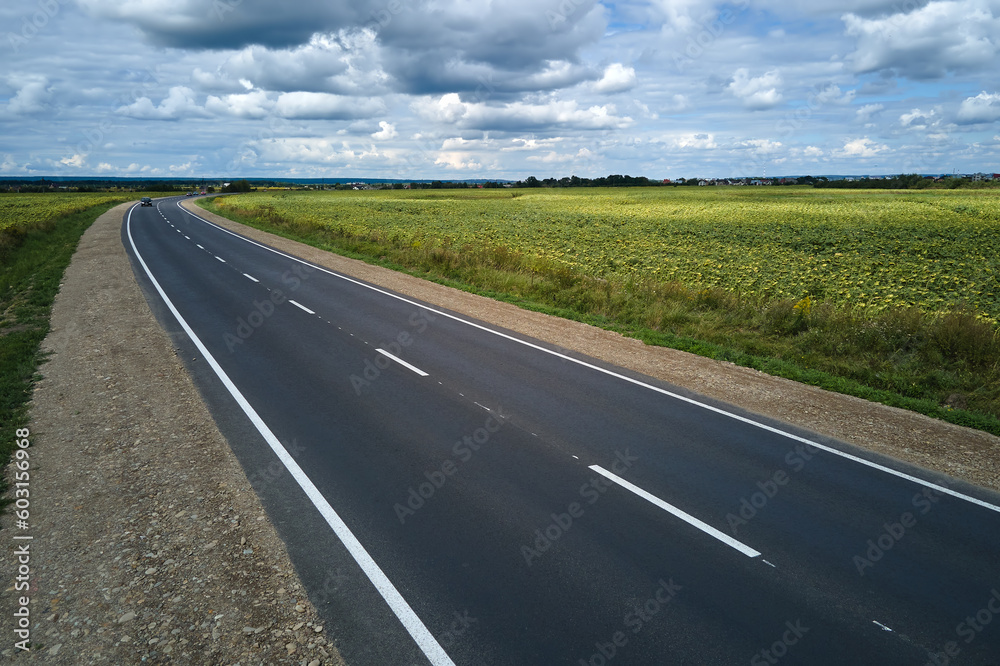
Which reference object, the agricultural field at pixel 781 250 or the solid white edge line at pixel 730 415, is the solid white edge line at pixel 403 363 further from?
the agricultural field at pixel 781 250

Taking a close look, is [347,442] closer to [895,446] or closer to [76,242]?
[895,446]

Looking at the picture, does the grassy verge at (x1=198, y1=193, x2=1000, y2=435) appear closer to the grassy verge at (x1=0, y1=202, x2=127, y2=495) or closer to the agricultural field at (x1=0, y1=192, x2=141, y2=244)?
the grassy verge at (x1=0, y1=202, x2=127, y2=495)

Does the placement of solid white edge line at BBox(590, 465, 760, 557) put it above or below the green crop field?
below

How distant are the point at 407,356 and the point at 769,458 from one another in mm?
6886

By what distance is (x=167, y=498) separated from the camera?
6152mm

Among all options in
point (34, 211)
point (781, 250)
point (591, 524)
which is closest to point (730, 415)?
point (591, 524)

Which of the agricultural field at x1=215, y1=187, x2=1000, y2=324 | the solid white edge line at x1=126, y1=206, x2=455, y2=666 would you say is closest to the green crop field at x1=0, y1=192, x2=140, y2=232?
the agricultural field at x1=215, y1=187, x2=1000, y2=324

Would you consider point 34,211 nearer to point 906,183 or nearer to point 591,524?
point 591,524

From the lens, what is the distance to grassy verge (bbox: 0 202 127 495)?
870cm

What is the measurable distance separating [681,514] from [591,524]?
0.99 m

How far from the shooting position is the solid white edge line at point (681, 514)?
17.7ft

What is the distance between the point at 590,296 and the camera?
55.7 feet

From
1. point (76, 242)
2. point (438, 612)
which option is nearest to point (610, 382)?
point (438, 612)

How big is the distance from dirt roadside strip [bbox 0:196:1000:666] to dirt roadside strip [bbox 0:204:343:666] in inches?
0.6
